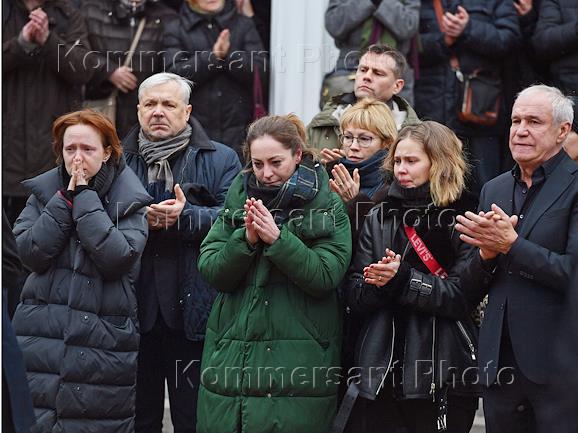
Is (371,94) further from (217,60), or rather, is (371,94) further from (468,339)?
(468,339)

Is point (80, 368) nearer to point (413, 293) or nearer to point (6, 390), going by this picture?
point (6, 390)

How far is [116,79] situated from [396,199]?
323 centimetres

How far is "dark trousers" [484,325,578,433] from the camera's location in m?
5.42

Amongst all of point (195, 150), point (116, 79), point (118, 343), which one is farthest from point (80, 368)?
point (116, 79)

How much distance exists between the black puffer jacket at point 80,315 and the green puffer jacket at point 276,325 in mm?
400

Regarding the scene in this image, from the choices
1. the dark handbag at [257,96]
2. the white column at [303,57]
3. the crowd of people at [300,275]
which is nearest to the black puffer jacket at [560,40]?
the white column at [303,57]

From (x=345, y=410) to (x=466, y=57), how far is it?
11.4ft

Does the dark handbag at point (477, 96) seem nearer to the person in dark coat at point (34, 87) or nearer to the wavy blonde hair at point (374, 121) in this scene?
the wavy blonde hair at point (374, 121)

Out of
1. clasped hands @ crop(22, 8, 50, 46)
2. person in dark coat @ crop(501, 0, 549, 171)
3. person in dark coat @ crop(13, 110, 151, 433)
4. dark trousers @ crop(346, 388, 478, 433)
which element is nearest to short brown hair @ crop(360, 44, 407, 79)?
person in dark coat @ crop(501, 0, 549, 171)

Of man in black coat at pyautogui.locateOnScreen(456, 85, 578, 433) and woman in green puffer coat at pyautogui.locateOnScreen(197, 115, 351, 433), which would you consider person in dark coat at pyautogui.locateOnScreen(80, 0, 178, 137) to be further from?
→ man in black coat at pyautogui.locateOnScreen(456, 85, 578, 433)

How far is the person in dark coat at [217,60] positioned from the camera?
8.63m

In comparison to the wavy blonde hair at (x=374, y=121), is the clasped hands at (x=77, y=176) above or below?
below

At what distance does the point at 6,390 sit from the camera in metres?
5.03

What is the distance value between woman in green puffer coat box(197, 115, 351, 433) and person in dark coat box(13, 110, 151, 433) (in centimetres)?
40
